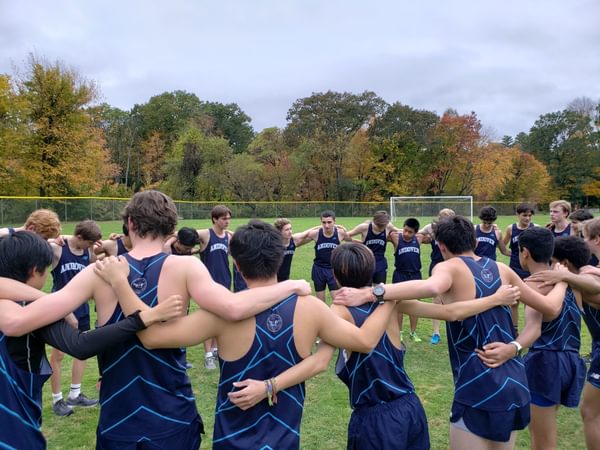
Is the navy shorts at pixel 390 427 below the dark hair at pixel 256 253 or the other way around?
below

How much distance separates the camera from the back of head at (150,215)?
235 centimetres

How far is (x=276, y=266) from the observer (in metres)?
2.33

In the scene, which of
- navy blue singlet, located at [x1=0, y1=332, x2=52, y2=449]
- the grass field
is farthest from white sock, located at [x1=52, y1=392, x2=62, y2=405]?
navy blue singlet, located at [x1=0, y1=332, x2=52, y2=449]

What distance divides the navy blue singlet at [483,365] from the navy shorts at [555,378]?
62 cm

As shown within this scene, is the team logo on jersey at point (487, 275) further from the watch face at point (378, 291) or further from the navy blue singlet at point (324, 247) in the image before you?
the navy blue singlet at point (324, 247)

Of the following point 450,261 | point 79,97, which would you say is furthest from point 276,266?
point 79,97

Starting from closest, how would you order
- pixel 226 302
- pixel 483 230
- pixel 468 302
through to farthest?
pixel 226 302, pixel 468 302, pixel 483 230

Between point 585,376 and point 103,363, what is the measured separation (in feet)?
12.3

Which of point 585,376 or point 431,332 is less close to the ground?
point 585,376

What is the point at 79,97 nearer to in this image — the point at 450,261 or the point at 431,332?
the point at 431,332

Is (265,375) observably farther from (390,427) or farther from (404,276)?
(404,276)

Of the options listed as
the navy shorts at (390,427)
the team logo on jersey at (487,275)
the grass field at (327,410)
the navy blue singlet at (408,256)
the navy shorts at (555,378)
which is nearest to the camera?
the navy shorts at (390,427)

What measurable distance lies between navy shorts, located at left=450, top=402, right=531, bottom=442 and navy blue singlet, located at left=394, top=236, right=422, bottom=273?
16.7 feet

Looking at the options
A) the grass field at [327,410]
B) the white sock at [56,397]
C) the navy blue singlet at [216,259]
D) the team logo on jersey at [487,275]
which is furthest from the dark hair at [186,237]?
the team logo on jersey at [487,275]
